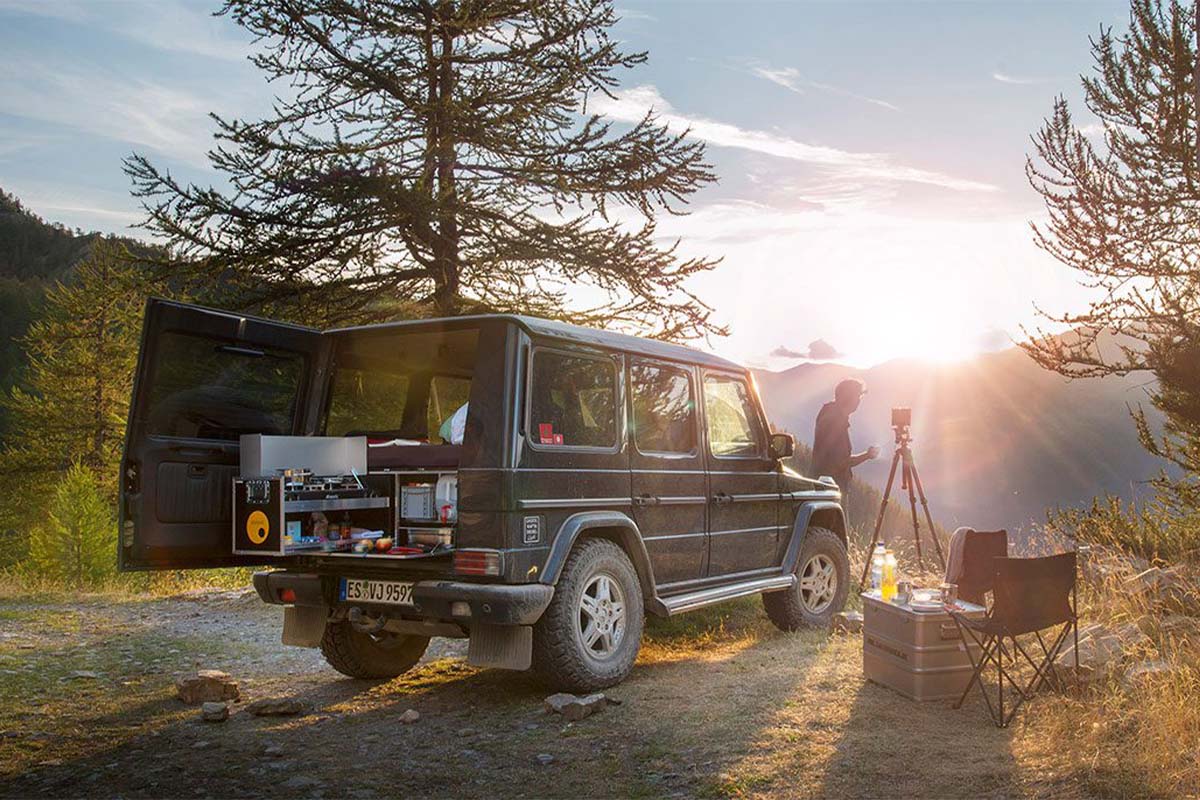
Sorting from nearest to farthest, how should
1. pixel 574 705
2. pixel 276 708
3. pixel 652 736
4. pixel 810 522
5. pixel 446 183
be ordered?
pixel 652 736
pixel 574 705
pixel 276 708
pixel 810 522
pixel 446 183

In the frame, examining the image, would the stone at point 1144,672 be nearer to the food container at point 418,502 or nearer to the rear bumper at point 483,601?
the rear bumper at point 483,601

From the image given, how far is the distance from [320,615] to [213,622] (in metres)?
4.76

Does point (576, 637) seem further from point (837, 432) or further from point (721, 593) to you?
point (837, 432)

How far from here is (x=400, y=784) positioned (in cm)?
477

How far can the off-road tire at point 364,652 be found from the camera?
7.02 metres

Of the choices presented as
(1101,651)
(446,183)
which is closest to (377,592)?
(1101,651)

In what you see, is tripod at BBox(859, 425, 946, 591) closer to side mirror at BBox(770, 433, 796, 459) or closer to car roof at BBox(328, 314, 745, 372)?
side mirror at BBox(770, 433, 796, 459)

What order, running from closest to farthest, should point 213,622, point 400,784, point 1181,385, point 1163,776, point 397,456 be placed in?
point 1163,776 → point 400,784 → point 397,456 → point 213,622 → point 1181,385

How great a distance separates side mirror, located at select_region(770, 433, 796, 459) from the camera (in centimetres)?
816

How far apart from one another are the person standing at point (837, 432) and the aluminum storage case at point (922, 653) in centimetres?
434

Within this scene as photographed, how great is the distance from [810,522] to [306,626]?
429 cm

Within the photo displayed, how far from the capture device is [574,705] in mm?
5730

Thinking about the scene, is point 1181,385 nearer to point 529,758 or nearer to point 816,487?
point 816,487

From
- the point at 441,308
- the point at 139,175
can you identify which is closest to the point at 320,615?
the point at 441,308
